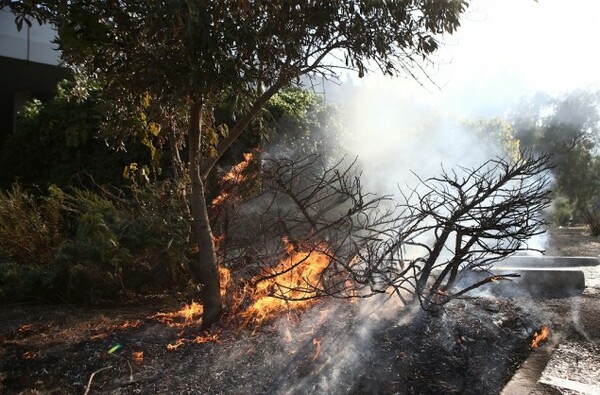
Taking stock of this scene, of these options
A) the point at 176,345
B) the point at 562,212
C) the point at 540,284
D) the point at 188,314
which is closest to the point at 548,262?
the point at 540,284

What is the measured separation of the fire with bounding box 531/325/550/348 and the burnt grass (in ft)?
0.22

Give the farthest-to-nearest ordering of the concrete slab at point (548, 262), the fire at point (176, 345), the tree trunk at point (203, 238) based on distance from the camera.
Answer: the concrete slab at point (548, 262) → the tree trunk at point (203, 238) → the fire at point (176, 345)

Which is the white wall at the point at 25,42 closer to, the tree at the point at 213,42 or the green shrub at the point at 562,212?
the tree at the point at 213,42

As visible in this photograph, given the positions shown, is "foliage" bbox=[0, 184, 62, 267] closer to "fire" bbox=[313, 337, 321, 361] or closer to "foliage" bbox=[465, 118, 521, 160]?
"fire" bbox=[313, 337, 321, 361]

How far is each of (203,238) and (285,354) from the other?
127cm

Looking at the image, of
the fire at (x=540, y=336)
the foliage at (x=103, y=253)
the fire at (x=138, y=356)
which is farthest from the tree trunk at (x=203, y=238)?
the fire at (x=540, y=336)

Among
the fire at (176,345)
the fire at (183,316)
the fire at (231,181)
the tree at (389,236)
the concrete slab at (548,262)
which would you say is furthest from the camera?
the concrete slab at (548,262)

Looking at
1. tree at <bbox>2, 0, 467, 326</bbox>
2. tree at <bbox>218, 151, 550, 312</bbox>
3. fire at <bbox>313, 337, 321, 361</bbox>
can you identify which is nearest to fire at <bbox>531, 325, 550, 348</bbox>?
tree at <bbox>218, 151, 550, 312</bbox>

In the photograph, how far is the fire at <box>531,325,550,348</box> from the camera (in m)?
4.12

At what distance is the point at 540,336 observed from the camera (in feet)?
14.0

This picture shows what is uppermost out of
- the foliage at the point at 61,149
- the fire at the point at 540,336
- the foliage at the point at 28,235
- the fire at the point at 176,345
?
the foliage at the point at 61,149

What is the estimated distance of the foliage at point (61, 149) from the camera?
799 centimetres

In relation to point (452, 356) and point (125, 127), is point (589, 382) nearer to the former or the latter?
point (452, 356)

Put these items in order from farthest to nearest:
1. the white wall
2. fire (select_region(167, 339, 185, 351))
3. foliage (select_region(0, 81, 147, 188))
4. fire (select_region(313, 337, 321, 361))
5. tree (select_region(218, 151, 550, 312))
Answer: the white wall, foliage (select_region(0, 81, 147, 188)), tree (select_region(218, 151, 550, 312)), fire (select_region(167, 339, 185, 351)), fire (select_region(313, 337, 321, 361))
